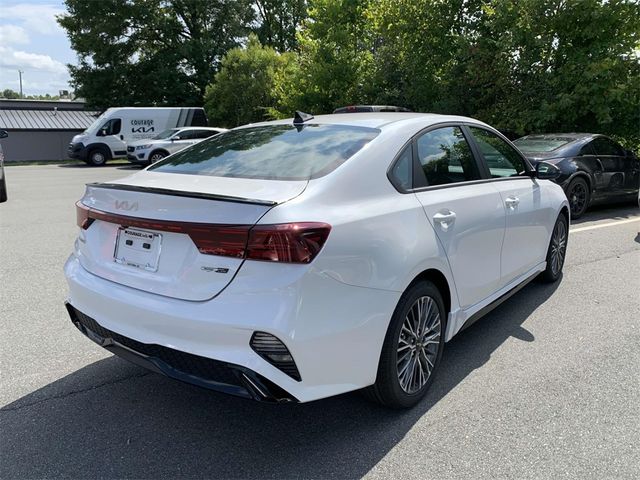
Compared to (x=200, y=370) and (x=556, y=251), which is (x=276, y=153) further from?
(x=556, y=251)

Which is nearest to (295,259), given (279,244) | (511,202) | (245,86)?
(279,244)

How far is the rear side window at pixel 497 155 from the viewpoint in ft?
13.4

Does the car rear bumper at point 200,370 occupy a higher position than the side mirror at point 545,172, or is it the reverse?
the side mirror at point 545,172

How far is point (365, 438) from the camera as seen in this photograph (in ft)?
9.05

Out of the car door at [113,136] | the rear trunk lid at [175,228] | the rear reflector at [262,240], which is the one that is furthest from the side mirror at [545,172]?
the car door at [113,136]

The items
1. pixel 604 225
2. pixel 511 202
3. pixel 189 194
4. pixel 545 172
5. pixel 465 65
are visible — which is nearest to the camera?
pixel 189 194

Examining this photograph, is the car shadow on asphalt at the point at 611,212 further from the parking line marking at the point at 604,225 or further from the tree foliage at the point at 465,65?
the tree foliage at the point at 465,65

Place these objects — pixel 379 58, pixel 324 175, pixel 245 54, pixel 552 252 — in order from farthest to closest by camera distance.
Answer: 1. pixel 245 54
2. pixel 379 58
3. pixel 552 252
4. pixel 324 175

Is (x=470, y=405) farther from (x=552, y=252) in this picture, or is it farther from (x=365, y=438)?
(x=552, y=252)

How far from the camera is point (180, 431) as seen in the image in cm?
281

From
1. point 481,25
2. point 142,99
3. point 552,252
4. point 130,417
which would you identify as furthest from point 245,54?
point 130,417

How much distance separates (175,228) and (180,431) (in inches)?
43.9

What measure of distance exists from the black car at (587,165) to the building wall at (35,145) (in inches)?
1300

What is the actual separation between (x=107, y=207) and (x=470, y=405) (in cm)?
231
